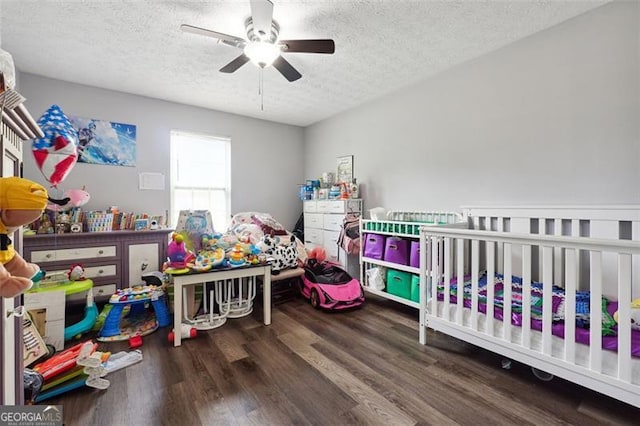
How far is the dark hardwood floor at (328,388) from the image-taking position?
4.58ft

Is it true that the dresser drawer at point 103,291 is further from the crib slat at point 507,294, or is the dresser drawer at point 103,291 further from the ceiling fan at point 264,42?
the crib slat at point 507,294

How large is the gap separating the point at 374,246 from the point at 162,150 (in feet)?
9.54

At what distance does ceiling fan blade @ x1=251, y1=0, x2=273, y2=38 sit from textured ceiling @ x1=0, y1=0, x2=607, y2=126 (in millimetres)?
195

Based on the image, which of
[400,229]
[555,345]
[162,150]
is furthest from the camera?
[162,150]

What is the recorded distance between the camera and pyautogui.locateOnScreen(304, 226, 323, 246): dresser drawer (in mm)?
3938

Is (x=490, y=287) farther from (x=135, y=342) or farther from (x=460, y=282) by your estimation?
(x=135, y=342)

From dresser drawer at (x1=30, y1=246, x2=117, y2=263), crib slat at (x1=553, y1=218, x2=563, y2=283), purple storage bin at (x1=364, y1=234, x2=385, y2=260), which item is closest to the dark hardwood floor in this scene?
crib slat at (x1=553, y1=218, x2=563, y2=283)

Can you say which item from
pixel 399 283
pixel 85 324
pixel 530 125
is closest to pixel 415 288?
pixel 399 283

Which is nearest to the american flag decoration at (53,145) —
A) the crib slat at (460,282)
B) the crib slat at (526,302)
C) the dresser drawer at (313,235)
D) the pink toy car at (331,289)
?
the pink toy car at (331,289)

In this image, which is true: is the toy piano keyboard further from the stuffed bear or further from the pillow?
the stuffed bear

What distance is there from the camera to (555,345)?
1.56m

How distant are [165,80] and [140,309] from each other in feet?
7.98

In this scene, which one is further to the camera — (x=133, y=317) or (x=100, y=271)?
(x=100, y=271)

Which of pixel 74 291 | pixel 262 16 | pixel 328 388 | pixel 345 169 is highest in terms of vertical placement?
pixel 262 16
